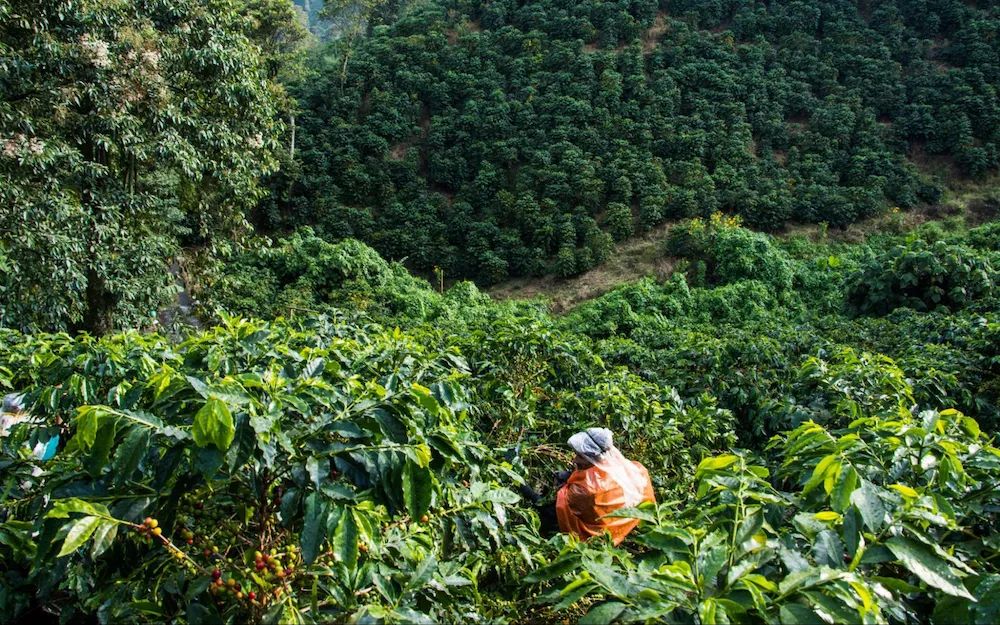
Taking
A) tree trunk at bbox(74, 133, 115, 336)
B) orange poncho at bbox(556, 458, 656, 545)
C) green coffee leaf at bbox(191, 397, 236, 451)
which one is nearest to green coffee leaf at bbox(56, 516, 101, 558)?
green coffee leaf at bbox(191, 397, 236, 451)

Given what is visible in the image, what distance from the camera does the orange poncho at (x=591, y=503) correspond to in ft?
10.7

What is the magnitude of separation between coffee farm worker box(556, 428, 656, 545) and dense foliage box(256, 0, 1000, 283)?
43.4ft

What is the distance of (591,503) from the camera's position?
3.29m

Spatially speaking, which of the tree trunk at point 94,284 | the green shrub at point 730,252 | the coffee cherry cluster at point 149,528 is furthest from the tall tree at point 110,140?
the green shrub at point 730,252

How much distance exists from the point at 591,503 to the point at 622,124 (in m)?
17.8

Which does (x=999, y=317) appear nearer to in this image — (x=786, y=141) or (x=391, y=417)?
(x=391, y=417)

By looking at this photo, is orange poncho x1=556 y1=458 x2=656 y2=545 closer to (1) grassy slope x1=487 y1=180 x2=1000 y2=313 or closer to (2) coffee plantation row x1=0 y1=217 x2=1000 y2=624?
(2) coffee plantation row x1=0 y1=217 x2=1000 y2=624

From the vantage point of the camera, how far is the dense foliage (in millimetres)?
17656

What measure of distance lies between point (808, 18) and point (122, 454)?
2550 centimetres

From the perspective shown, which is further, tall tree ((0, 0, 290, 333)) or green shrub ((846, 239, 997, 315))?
green shrub ((846, 239, 997, 315))

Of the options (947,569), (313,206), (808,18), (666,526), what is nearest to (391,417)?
(666,526)

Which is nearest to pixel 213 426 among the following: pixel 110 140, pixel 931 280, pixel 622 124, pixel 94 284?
pixel 110 140

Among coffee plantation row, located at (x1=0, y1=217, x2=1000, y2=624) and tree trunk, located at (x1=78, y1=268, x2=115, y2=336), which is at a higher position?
coffee plantation row, located at (x1=0, y1=217, x2=1000, y2=624)

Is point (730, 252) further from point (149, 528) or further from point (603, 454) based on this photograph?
point (149, 528)
